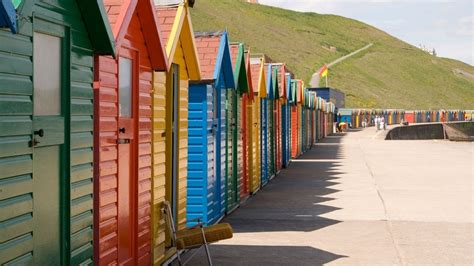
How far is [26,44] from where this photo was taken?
4.50 meters

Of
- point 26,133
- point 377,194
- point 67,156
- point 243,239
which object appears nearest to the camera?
point 26,133

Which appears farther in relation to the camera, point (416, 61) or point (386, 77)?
point (416, 61)

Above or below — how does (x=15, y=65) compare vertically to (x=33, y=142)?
above

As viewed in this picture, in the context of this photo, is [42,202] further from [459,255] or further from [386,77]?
[386,77]

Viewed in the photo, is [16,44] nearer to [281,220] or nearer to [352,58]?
[281,220]

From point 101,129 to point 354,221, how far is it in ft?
22.9

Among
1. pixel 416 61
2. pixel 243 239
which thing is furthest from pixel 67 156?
pixel 416 61

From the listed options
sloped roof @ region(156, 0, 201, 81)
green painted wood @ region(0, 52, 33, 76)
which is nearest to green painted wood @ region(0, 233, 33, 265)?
green painted wood @ region(0, 52, 33, 76)

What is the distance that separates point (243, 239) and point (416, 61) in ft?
550

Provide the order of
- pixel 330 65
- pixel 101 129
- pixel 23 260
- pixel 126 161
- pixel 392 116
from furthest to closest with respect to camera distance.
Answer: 1. pixel 330 65
2. pixel 392 116
3. pixel 126 161
4. pixel 101 129
5. pixel 23 260

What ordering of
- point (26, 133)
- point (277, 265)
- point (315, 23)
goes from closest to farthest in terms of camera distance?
1. point (26, 133)
2. point (277, 265)
3. point (315, 23)

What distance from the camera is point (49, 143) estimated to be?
4824 millimetres

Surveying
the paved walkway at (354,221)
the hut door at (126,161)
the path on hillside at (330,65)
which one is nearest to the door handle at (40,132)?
the hut door at (126,161)

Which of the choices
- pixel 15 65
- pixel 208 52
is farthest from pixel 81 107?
pixel 208 52
